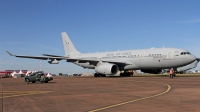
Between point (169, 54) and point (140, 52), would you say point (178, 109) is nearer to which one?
point (169, 54)

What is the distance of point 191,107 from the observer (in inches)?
364

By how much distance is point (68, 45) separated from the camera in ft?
198

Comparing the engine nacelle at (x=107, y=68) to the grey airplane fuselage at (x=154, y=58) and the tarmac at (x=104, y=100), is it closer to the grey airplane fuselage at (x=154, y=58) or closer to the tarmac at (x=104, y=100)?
the grey airplane fuselage at (x=154, y=58)

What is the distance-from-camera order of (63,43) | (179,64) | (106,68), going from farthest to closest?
(63,43)
(106,68)
(179,64)

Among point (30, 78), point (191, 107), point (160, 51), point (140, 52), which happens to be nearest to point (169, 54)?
point (160, 51)

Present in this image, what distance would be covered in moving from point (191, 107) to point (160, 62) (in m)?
30.1

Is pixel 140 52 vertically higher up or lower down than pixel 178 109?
higher up

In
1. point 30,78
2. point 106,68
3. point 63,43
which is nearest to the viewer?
point 30,78

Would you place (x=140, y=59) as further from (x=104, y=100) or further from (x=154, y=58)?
(x=104, y=100)

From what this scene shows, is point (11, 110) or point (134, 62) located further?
point (134, 62)

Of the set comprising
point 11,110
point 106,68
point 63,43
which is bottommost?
point 11,110

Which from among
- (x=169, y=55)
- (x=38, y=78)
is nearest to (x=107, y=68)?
(x=169, y=55)

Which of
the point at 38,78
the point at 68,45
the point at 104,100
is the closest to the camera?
the point at 104,100

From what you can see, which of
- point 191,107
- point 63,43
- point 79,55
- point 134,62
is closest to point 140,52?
point 134,62
